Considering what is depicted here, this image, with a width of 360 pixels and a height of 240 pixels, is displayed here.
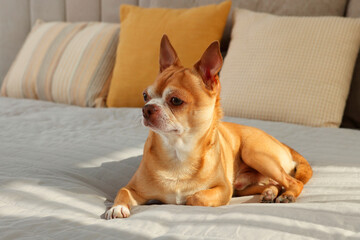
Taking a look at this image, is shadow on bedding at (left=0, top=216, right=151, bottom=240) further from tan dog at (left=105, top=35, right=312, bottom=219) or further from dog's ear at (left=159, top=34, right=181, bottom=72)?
dog's ear at (left=159, top=34, right=181, bottom=72)

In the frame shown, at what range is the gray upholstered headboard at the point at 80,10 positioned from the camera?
6.94 feet

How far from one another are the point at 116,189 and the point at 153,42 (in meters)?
1.21

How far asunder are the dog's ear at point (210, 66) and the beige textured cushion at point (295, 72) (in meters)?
0.80

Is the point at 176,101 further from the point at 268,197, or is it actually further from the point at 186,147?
the point at 268,197

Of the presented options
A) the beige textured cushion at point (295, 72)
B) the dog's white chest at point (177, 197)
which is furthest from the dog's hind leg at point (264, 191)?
the beige textured cushion at point (295, 72)

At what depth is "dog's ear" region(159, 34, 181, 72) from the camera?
115 centimetres

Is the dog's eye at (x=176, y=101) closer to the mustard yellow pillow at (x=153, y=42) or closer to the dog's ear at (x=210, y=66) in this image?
the dog's ear at (x=210, y=66)

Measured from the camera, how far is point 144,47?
2.18 m

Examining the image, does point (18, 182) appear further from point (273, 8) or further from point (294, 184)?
point (273, 8)

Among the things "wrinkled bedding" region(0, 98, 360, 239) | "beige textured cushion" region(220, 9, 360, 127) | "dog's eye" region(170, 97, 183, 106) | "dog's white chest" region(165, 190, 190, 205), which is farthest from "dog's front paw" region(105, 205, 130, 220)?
"beige textured cushion" region(220, 9, 360, 127)

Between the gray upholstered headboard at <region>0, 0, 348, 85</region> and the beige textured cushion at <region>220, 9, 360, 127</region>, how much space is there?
0.23m

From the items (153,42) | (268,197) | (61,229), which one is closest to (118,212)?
(61,229)

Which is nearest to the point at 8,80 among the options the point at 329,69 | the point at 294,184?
the point at 329,69

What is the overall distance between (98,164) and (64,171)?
13 cm
